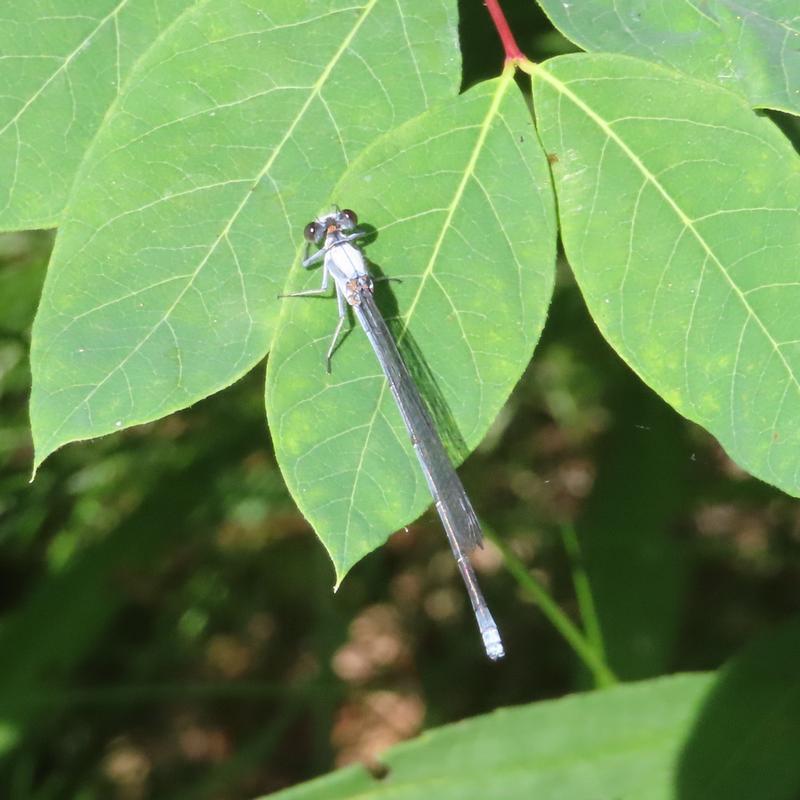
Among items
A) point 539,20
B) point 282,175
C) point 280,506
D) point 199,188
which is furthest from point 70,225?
point 280,506

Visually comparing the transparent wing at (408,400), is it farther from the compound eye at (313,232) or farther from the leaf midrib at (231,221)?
the leaf midrib at (231,221)

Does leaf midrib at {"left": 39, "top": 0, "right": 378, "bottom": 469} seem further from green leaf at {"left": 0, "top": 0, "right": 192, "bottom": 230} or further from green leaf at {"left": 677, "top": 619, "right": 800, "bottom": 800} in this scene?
green leaf at {"left": 677, "top": 619, "right": 800, "bottom": 800}

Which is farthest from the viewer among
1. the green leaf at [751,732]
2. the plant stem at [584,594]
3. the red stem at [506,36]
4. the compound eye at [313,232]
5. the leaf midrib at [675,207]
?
the plant stem at [584,594]

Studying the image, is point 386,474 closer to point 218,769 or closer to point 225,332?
point 225,332

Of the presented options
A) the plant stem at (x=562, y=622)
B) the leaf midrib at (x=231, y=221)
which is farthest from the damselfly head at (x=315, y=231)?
the plant stem at (x=562, y=622)

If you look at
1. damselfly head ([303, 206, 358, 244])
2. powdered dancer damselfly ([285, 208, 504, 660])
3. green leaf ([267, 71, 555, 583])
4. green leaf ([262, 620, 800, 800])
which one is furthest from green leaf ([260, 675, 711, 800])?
damselfly head ([303, 206, 358, 244])

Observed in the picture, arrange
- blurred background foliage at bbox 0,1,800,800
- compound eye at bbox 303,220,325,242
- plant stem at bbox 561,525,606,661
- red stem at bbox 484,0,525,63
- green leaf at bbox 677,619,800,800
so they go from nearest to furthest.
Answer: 1. compound eye at bbox 303,220,325,242
2. red stem at bbox 484,0,525,63
3. green leaf at bbox 677,619,800,800
4. plant stem at bbox 561,525,606,661
5. blurred background foliage at bbox 0,1,800,800
